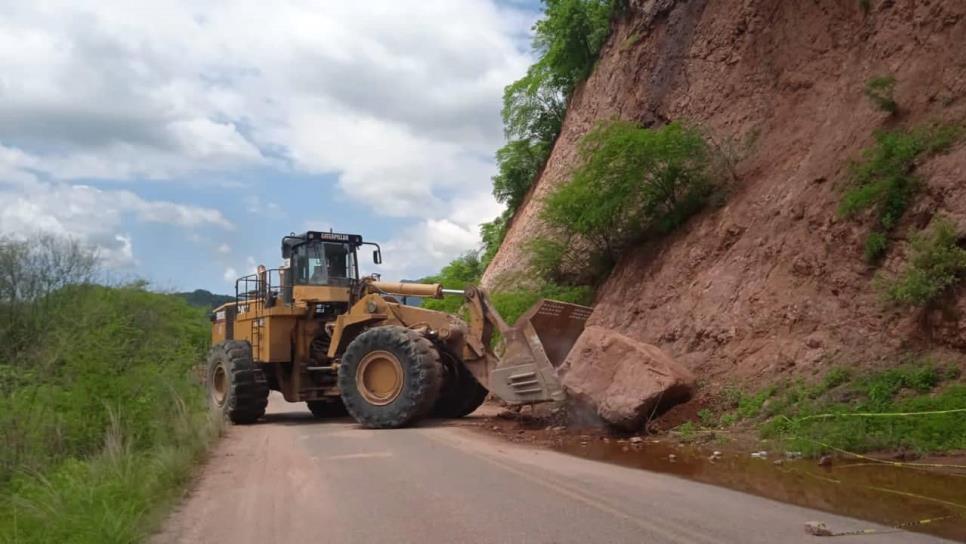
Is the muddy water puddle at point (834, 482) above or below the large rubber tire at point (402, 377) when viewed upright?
below

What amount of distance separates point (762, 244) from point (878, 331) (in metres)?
3.60

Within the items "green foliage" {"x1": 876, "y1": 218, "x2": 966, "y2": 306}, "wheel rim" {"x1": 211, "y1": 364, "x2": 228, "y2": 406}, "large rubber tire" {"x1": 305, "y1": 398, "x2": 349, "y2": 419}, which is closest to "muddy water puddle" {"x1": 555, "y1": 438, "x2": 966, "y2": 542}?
"green foliage" {"x1": 876, "y1": 218, "x2": 966, "y2": 306}

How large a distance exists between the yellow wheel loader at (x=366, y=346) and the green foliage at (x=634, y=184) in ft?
13.1

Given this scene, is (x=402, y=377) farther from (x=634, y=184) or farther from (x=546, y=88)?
(x=546, y=88)

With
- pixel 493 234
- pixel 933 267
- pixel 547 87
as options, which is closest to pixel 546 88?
pixel 547 87

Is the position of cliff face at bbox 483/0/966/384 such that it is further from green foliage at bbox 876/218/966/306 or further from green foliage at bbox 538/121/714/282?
green foliage at bbox 538/121/714/282

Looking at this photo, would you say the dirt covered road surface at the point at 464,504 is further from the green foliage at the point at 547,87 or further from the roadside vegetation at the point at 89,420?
the green foliage at the point at 547,87

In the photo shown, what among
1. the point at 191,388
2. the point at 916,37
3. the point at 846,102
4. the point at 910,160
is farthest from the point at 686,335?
the point at 191,388

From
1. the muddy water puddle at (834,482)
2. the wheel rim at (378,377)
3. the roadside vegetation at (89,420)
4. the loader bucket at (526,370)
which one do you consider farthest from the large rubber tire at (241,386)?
the muddy water puddle at (834,482)

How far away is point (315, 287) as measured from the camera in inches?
650

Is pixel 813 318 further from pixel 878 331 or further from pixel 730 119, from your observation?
pixel 730 119

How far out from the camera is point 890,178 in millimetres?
12578

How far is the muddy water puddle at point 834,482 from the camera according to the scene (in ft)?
22.4

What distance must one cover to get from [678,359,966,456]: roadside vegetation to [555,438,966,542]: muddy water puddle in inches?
19.3
